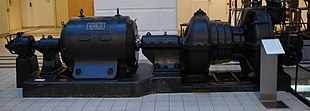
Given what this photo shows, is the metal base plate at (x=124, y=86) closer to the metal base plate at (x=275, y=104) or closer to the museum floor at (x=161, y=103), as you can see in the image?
the museum floor at (x=161, y=103)

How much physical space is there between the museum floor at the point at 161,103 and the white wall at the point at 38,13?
897 cm

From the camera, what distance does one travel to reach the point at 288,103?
129 inches

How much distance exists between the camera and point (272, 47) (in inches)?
123

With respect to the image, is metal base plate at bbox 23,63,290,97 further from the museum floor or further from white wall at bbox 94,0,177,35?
white wall at bbox 94,0,177,35

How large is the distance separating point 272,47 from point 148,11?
2822 mm

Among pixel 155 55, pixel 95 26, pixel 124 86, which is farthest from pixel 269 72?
pixel 95 26

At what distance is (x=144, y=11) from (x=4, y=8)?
6.22 metres

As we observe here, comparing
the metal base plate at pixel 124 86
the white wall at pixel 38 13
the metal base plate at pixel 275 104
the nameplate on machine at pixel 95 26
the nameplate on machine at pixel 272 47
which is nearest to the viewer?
the nameplate on machine at pixel 272 47

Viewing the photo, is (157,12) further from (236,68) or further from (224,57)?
Answer: (224,57)

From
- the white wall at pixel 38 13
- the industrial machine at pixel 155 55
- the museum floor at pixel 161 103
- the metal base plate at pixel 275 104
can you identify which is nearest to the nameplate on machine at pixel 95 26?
the industrial machine at pixel 155 55

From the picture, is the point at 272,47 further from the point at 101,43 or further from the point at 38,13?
the point at 38,13

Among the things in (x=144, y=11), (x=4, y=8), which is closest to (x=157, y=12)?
(x=144, y=11)

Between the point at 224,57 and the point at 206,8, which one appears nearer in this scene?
the point at 224,57

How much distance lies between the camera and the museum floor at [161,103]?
320 cm
